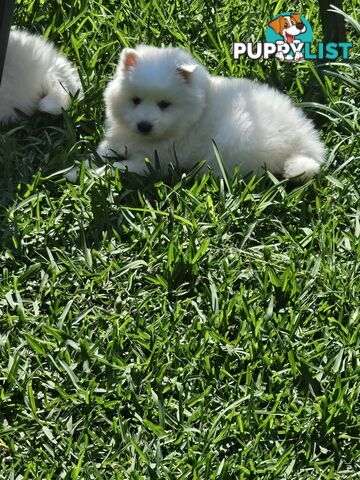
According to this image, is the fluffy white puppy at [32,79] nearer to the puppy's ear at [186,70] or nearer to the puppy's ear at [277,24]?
the puppy's ear at [186,70]

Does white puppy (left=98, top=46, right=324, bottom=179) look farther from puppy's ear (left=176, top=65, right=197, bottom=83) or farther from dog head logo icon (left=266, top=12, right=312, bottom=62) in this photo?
dog head logo icon (left=266, top=12, right=312, bottom=62)

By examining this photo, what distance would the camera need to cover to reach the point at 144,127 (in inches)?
183

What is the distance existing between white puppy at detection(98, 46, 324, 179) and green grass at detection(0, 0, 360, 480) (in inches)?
5.0

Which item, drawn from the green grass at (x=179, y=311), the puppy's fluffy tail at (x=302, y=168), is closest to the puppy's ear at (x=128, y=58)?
the green grass at (x=179, y=311)

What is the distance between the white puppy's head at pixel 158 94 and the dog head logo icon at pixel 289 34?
2.35 ft

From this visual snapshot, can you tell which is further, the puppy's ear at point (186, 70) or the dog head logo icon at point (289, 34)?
the dog head logo icon at point (289, 34)

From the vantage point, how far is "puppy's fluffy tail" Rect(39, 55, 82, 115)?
503 cm

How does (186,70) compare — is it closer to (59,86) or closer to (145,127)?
(145,127)

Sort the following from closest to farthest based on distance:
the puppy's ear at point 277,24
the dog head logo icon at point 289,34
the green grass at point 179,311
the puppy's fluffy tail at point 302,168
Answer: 1. the green grass at point 179,311
2. the puppy's fluffy tail at point 302,168
3. the dog head logo icon at point 289,34
4. the puppy's ear at point 277,24

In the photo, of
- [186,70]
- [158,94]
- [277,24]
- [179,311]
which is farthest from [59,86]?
[179,311]

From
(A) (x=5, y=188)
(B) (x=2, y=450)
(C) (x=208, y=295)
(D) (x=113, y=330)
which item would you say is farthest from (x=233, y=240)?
(B) (x=2, y=450)

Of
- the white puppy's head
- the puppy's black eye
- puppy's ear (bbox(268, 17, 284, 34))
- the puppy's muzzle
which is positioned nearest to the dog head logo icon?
puppy's ear (bbox(268, 17, 284, 34))

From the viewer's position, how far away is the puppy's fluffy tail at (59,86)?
5.03m

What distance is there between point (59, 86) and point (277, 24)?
49.3 inches
